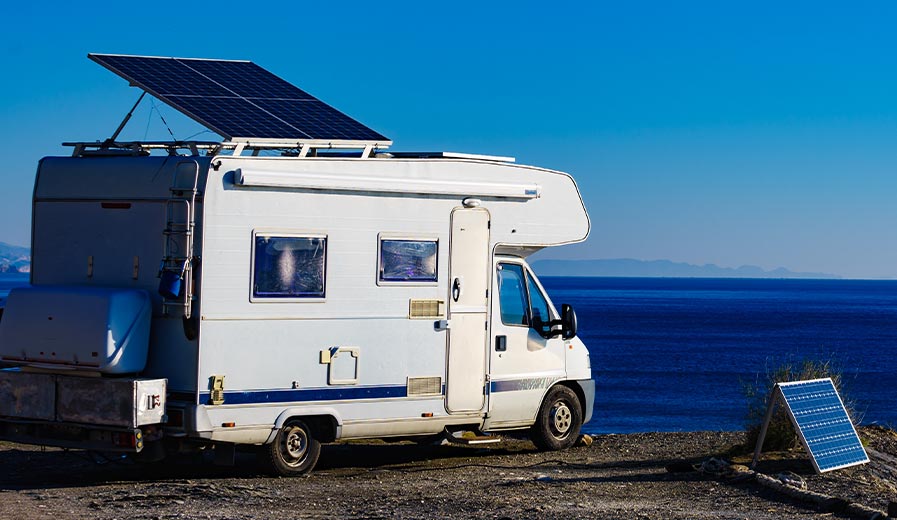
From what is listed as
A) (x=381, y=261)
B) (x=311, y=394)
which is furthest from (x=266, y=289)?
(x=381, y=261)

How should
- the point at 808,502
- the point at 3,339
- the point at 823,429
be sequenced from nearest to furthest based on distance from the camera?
the point at 808,502 < the point at 3,339 < the point at 823,429

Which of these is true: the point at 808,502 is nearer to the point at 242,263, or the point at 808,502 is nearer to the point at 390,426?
the point at 390,426

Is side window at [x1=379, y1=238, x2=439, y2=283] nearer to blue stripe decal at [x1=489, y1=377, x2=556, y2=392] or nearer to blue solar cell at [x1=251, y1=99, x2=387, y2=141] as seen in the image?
blue solar cell at [x1=251, y1=99, x2=387, y2=141]

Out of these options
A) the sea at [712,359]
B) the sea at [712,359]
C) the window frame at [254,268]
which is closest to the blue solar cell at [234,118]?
the window frame at [254,268]

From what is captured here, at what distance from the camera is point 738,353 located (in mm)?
62000

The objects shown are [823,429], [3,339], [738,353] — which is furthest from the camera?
Answer: [738,353]

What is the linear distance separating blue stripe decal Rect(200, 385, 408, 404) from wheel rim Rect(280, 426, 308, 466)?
0.35 m

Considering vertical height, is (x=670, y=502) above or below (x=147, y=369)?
below

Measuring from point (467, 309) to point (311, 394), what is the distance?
1939 millimetres

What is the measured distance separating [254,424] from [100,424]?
128 centimetres

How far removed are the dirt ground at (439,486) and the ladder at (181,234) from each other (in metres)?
1.53

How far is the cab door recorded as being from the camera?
42.1 ft

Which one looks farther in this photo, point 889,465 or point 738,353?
point 738,353

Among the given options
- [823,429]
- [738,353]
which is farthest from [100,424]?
[738,353]
